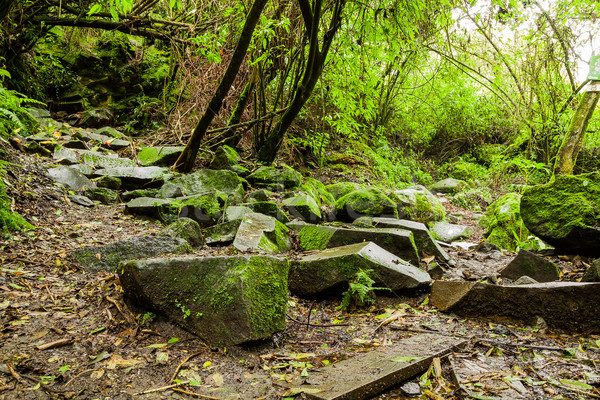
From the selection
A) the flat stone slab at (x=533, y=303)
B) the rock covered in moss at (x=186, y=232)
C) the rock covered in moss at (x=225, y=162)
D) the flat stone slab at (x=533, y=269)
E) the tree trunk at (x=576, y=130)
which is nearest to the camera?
the flat stone slab at (x=533, y=303)

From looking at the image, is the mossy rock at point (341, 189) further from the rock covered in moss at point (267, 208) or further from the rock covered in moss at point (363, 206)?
the rock covered in moss at point (267, 208)

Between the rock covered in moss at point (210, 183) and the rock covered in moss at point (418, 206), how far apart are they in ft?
9.28

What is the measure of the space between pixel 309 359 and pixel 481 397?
3.13 ft

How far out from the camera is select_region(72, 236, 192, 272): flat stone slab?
10.2ft

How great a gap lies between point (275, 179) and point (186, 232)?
2799mm

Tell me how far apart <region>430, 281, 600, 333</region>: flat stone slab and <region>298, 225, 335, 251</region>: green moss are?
1504mm

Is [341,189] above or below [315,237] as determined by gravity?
above

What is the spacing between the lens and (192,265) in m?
2.38

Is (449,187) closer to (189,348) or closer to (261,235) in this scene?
(261,235)

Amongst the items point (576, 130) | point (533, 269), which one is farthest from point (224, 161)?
point (576, 130)

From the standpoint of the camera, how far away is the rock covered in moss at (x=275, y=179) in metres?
6.34

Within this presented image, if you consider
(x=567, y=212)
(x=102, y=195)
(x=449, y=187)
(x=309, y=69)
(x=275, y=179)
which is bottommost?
(x=102, y=195)

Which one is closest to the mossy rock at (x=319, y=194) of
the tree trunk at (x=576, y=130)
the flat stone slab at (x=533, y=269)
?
the flat stone slab at (x=533, y=269)

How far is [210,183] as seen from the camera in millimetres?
→ 5602
